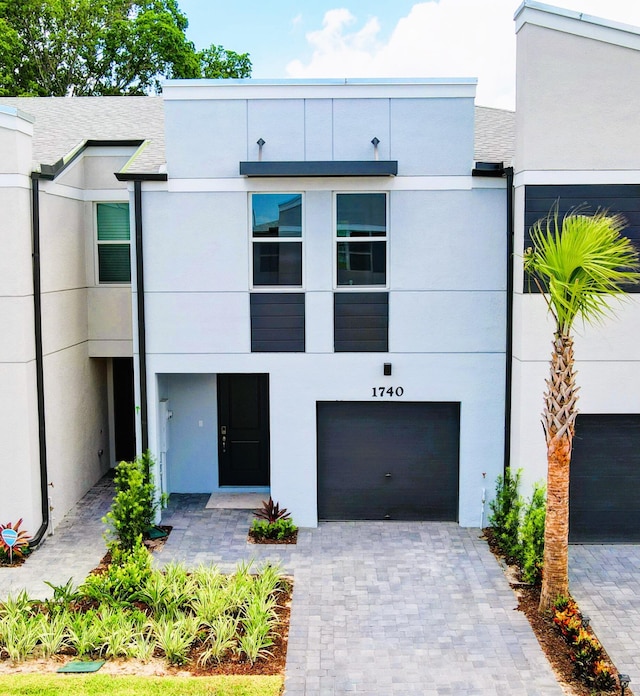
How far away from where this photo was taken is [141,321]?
1216cm

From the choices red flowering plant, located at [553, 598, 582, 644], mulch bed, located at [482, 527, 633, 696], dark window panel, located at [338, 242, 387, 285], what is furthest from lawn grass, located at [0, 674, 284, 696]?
dark window panel, located at [338, 242, 387, 285]

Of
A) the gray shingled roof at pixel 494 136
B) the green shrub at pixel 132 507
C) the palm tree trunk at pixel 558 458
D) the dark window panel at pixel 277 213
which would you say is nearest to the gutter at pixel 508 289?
the gray shingled roof at pixel 494 136

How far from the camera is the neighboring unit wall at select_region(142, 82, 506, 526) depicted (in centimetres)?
1189

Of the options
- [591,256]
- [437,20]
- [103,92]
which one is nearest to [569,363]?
[591,256]

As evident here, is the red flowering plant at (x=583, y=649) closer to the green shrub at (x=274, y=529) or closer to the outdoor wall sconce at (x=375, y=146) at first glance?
the green shrub at (x=274, y=529)

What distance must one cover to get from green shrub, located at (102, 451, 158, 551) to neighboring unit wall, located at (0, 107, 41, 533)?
130 cm

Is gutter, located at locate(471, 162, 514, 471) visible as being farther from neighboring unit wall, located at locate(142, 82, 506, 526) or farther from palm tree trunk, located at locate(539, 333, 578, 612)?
palm tree trunk, located at locate(539, 333, 578, 612)

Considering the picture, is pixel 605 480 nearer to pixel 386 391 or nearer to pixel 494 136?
pixel 386 391

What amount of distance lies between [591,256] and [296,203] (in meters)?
5.11

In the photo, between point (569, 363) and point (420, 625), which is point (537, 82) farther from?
point (420, 625)

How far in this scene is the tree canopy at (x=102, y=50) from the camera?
31312mm

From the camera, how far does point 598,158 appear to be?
11016 mm

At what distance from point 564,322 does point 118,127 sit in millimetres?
10543

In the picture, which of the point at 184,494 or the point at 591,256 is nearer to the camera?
the point at 591,256
